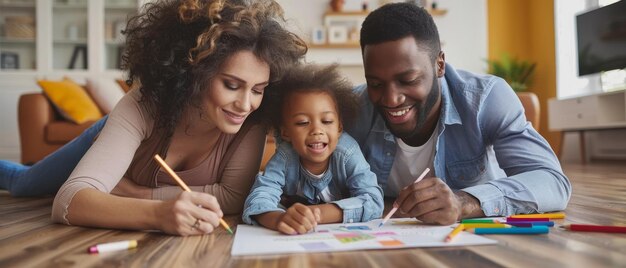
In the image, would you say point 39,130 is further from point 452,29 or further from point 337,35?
point 452,29

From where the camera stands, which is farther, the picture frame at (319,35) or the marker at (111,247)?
the picture frame at (319,35)

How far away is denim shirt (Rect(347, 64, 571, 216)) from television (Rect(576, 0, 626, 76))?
3.82 metres

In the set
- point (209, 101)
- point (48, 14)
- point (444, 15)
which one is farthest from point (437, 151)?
point (48, 14)

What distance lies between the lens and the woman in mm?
1211

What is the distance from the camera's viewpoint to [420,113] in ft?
5.17

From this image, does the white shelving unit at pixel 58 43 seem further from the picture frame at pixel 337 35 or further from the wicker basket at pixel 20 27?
the picture frame at pixel 337 35

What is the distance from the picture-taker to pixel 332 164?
153 cm

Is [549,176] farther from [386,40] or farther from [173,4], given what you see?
[173,4]

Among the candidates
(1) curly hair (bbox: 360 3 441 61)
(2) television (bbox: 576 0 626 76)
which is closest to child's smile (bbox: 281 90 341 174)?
(1) curly hair (bbox: 360 3 441 61)

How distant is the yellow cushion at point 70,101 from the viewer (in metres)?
4.25

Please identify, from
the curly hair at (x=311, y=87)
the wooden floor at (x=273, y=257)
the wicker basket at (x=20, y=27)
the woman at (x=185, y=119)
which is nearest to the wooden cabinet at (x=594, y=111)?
the curly hair at (x=311, y=87)

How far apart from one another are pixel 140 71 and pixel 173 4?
22 cm

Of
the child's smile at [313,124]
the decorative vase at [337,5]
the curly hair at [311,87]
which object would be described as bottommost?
the child's smile at [313,124]

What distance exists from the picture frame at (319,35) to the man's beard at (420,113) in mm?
5013
